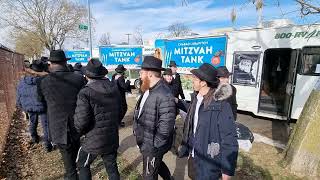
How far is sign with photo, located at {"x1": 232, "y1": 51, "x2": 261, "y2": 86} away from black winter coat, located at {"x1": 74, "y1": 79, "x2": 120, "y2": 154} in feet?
22.1

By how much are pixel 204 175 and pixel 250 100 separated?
696cm

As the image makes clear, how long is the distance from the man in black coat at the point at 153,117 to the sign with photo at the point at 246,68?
6654 mm

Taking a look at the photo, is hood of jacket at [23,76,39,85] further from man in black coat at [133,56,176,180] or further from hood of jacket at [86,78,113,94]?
man in black coat at [133,56,176,180]

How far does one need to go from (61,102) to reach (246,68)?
7.19m

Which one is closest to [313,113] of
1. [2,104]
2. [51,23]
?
[2,104]

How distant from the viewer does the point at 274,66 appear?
10.7 meters

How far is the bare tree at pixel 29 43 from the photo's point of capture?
35231 mm

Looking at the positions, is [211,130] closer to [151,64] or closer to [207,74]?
[207,74]

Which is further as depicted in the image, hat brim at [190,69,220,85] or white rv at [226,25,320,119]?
white rv at [226,25,320,119]

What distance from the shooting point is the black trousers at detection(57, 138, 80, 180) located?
12.2ft

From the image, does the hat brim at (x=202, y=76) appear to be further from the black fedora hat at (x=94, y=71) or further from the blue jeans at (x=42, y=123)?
the blue jeans at (x=42, y=123)

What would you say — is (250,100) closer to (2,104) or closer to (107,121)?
(107,121)

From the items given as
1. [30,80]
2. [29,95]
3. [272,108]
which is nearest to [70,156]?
[29,95]

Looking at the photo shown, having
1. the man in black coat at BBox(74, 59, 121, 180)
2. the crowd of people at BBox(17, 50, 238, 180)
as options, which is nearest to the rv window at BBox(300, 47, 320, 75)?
the crowd of people at BBox(17, 50, 238, 180)
